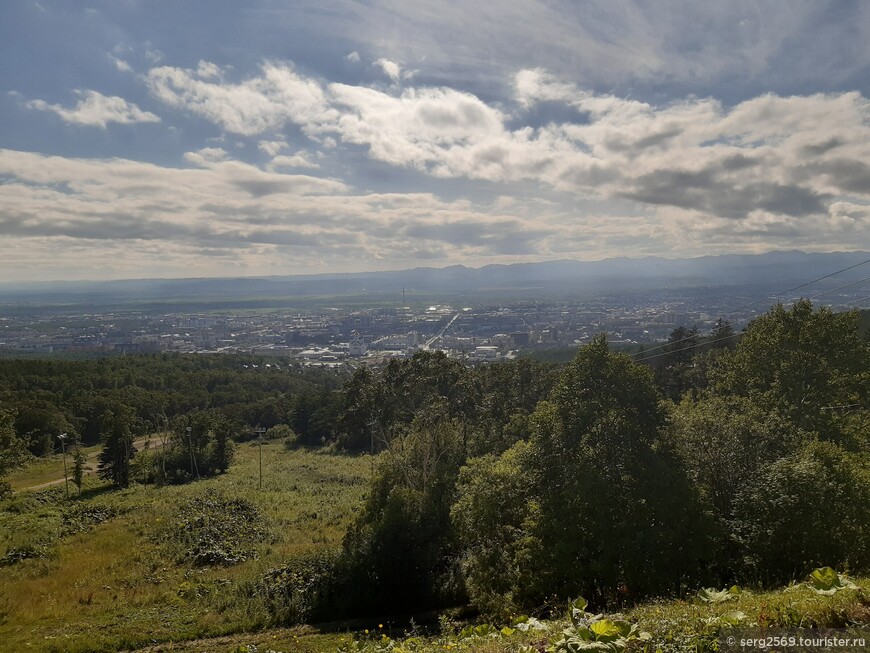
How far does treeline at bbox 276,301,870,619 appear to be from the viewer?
33.7ft

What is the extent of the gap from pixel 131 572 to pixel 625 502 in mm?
16431

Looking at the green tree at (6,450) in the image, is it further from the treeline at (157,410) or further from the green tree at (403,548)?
the green tree at (403,548)

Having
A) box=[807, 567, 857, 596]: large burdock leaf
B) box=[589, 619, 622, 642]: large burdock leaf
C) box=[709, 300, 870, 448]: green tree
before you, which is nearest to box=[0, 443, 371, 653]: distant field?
box=[589, 619, 622, 642]: large burdock leaf

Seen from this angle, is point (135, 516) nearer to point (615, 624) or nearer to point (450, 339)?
point (615, 624)

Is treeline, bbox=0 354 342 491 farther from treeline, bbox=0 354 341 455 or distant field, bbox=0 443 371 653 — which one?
distant field, bbox=0 443 371 653

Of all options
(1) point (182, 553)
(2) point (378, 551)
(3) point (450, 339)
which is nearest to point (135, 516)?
(1) point (182, 553)

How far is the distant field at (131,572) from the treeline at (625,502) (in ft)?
9.73

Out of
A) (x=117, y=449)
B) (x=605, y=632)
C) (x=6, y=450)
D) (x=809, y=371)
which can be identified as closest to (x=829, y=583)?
(x=605, y=632)

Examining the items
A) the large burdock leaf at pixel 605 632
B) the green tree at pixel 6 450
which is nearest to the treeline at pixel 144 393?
the green tree at pixel 6 450

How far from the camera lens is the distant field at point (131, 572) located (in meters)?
12.6

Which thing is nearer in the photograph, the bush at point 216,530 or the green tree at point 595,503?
the green tree at point 595,503

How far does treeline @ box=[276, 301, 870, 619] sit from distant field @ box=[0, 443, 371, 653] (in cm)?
297

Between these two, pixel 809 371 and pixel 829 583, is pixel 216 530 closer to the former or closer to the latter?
pixel 829 583

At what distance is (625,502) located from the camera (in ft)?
36.9
